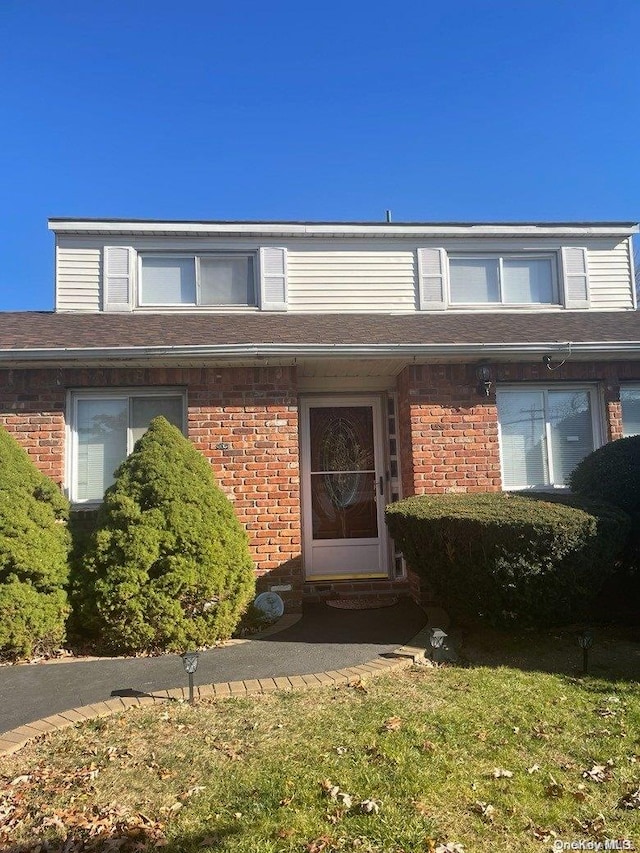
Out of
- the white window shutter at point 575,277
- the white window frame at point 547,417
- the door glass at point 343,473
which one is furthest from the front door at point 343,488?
the white window shutter at point 575,277

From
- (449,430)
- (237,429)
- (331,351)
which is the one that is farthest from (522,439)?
(237,429)

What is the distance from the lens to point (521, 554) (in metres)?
4.73

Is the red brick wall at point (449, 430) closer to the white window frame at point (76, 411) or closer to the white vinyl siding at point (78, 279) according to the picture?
the white window frame at point (76, 411)

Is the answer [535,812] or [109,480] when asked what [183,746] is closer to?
[535,812]

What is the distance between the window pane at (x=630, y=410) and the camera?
297 inches

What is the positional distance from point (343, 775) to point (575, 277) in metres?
9.12

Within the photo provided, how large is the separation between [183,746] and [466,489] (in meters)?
4.57

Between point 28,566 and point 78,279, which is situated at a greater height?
point 78,279

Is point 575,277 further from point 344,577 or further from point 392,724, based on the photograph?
point 392,724

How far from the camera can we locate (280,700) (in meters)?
4.08

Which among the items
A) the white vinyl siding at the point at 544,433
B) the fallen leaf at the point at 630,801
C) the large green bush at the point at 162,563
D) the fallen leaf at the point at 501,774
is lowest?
the fallen leaf at the point at 630,801

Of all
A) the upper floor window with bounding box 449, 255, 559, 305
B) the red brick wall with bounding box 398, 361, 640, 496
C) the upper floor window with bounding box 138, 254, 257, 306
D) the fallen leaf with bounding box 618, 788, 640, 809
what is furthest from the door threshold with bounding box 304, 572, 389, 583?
the fallen leaf with bounding box 618, 788, 640, 809

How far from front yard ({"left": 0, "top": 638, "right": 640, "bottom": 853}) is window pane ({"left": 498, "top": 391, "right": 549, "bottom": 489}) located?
3361 mm

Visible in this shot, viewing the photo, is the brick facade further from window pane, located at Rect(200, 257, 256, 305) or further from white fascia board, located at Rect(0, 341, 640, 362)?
window pane, located at Rect(200, 257, 256, 305)
